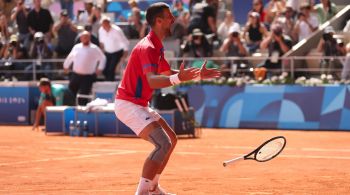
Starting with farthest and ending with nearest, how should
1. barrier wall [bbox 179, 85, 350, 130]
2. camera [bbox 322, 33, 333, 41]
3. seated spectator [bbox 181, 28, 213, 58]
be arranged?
1. seated spectator [bbox 181, 28, 213, 58]
2. camera [bbox 322, 33, 333, 41]
3. barrier wall [bbox 179, 85, 350, 130]

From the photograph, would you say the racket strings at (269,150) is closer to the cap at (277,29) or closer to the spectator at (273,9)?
the cap at (277,29)

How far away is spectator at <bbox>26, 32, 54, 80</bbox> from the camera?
27.7m

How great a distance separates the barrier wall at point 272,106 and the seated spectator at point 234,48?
2.47ft

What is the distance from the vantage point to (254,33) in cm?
2536

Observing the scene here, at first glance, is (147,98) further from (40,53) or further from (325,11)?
(40,53)

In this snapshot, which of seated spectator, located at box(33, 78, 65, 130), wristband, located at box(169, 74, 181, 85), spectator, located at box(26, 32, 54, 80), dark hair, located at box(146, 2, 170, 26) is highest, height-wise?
dark hair, located at box(146, 2, 170, 26)

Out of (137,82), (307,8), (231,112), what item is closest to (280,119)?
(231,112)

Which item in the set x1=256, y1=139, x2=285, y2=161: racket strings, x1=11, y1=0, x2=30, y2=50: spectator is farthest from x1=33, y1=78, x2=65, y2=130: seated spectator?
x1=256, y1=139, x2=285, y2=161: racket strings

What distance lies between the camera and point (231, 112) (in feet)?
79.8

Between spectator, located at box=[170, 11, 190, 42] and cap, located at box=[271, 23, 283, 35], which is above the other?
cap, located at box=[271, 23, 283, 35]

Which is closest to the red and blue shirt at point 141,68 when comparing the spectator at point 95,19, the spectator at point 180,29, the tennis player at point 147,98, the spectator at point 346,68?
the tennis player at point 147,98

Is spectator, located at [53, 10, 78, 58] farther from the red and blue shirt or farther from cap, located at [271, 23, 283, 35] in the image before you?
the red and blue shirt

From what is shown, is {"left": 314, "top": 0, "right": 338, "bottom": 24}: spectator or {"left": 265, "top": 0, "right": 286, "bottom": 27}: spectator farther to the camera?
{"left": 265, "top": 0, "right": 286, "bottom": 27}: spectator

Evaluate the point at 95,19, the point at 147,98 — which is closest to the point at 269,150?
the point at 147,98
